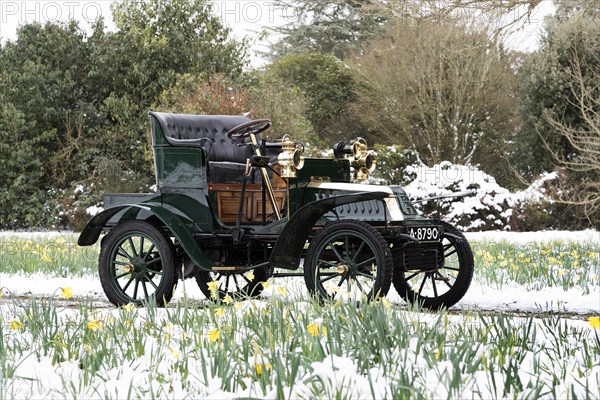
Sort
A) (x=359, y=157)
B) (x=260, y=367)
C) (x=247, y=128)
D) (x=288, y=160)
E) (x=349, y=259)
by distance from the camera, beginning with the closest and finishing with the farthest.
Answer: (x=260, y=367), (x=349, y=259), (x=288, y=160), (x=359, y=157), (x=247, y=128)

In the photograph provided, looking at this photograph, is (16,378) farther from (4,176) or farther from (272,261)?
(4,176)

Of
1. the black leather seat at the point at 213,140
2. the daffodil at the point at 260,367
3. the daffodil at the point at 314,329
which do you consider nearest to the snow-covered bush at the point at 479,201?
the black leather seat at the point at 213,140

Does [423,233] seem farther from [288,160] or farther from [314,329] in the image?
[314,329]

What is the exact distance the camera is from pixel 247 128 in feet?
23.4

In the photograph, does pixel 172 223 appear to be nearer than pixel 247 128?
Yes

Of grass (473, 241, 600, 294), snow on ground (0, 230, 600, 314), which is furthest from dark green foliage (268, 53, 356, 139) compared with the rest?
snow on ground (0, 230, 600, 314)

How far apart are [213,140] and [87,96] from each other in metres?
17.0

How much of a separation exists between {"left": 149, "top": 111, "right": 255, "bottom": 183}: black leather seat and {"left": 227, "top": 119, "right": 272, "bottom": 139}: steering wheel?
0.30 feet

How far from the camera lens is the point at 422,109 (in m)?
23.4

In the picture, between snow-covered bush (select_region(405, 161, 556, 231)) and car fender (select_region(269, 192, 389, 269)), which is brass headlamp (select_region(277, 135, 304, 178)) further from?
snow-covered bush (select_region(405, 161, 556, 231))

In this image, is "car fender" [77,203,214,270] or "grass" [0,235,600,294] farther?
"grass" [0,235,600,294]

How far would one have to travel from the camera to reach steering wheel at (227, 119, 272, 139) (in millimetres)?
6785

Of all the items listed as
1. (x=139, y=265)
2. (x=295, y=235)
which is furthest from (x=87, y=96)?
(x=295, y=235)

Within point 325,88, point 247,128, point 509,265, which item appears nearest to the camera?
point 247,128
